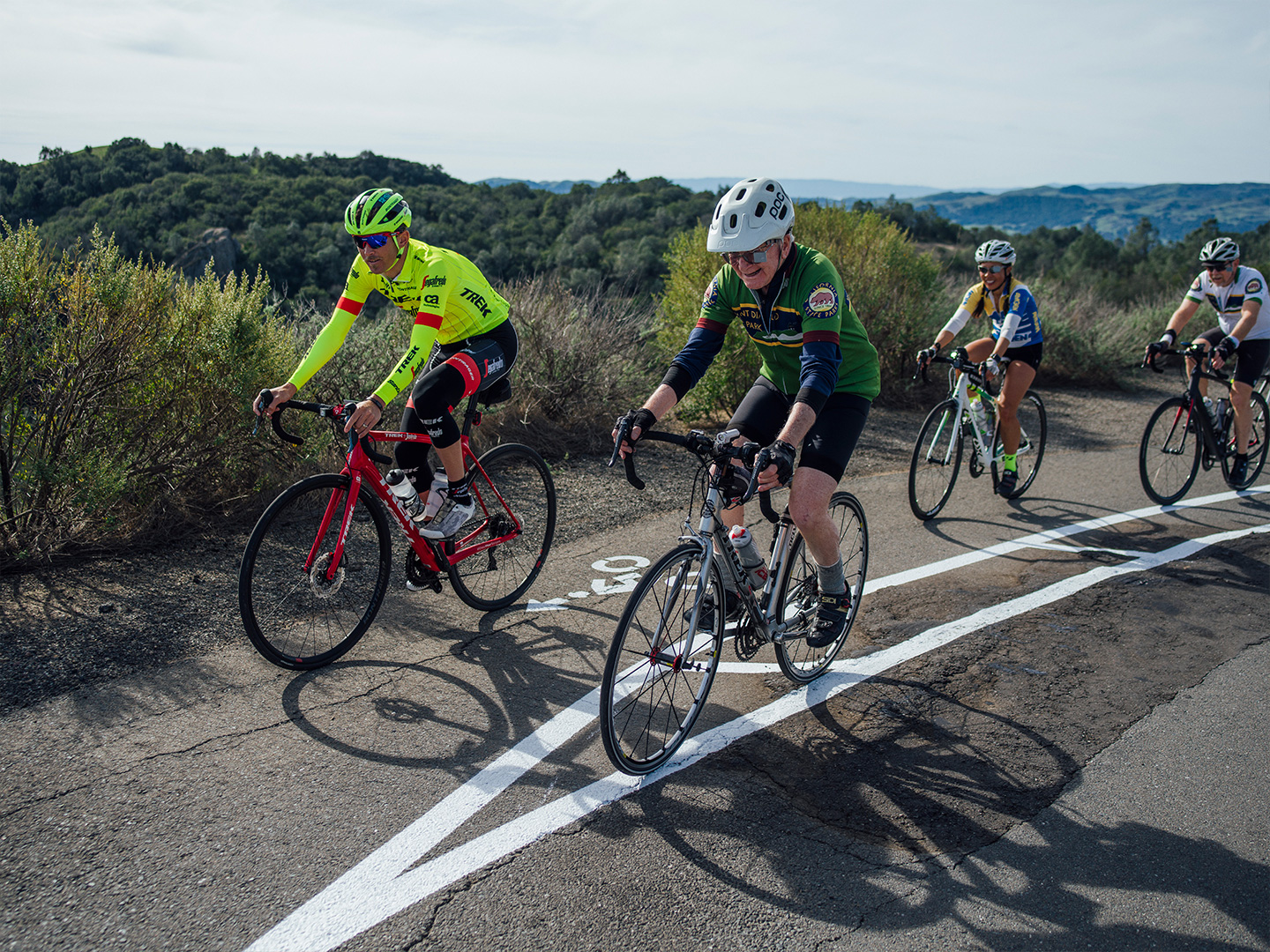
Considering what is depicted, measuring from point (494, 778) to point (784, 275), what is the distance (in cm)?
249

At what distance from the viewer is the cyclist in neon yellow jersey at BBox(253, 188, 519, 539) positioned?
4273 millimetres

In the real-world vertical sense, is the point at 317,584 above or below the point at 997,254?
below

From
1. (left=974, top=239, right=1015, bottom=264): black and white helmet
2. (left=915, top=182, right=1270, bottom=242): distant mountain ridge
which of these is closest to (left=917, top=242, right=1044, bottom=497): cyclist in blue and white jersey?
(left=974, top=239, right=1015, bottom=264): black and white helmet

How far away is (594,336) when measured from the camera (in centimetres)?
888

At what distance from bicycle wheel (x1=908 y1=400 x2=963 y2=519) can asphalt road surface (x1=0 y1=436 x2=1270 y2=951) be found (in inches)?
78.5

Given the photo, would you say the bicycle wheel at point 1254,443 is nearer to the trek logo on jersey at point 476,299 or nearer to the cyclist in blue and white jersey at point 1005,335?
the cyclist in blue and white jersey at point 1005,335

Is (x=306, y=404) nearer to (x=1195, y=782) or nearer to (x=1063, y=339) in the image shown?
(x=1195, y=782)

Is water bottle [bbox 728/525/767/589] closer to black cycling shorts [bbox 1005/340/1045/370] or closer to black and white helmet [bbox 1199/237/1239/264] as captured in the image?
black cycling shorts [bbox 1005/340/1045/370]

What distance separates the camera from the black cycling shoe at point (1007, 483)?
7.36m

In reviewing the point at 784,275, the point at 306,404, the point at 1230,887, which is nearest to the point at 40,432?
the point at 306,404

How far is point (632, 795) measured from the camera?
122 inches

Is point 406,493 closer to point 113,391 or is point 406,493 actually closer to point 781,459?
point 781,459

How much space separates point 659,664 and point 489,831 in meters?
0.90

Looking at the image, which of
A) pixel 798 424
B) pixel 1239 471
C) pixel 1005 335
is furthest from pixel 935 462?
pixel 798 424
